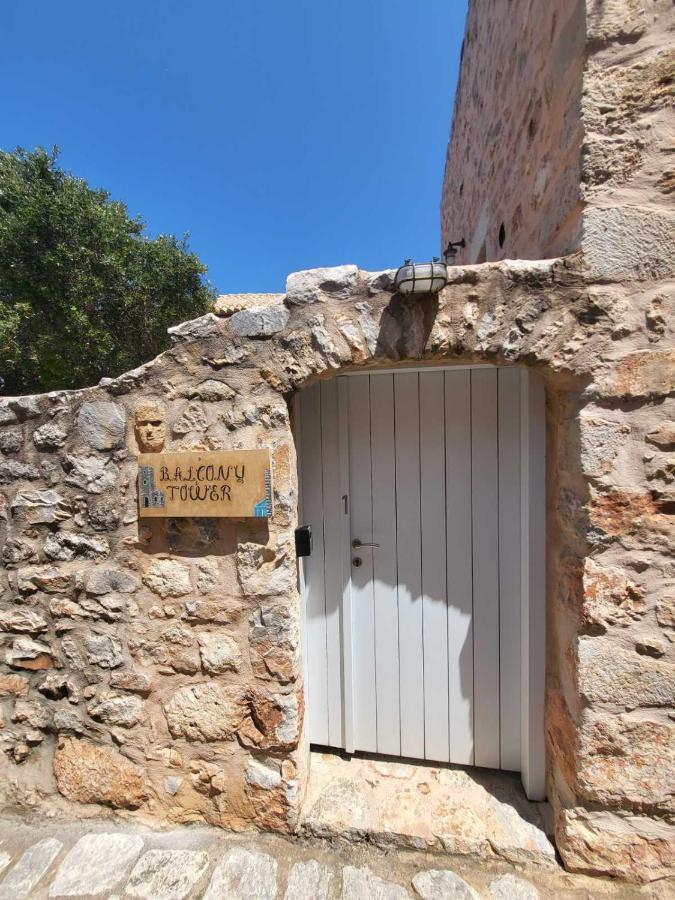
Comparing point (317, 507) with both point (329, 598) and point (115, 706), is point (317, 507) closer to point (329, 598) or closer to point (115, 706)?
point (329, 598)

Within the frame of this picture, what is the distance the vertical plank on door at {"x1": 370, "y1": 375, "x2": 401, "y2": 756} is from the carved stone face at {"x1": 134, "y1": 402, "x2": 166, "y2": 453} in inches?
41.0

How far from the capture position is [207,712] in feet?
5.53

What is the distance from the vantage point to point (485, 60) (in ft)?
9.65

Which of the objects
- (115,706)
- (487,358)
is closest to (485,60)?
(487,358)

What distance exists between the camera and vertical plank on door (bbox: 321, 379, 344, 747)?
6.19 feet

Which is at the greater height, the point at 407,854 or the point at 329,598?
the point at 329,598

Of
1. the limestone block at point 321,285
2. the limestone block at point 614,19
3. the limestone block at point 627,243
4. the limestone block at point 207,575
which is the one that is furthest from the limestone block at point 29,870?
the limestone block at point 614,19

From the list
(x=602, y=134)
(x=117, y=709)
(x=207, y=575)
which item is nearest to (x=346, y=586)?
(x=207, y=575)

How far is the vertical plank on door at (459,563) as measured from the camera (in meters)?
1.80

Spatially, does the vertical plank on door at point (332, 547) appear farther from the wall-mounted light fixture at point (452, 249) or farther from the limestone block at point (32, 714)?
the wall-mounted light fixture at point (452, 249)

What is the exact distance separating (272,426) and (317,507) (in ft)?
1.81

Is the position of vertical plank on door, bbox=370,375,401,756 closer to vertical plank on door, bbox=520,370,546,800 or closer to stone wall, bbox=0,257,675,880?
stone wall, bbox=0,257,675,880

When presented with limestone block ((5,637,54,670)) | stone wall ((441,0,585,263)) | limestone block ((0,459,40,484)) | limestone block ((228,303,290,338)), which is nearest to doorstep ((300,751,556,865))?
limestone block ((5,637,54,670))

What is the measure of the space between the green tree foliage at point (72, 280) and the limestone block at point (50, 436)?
7.00 m
